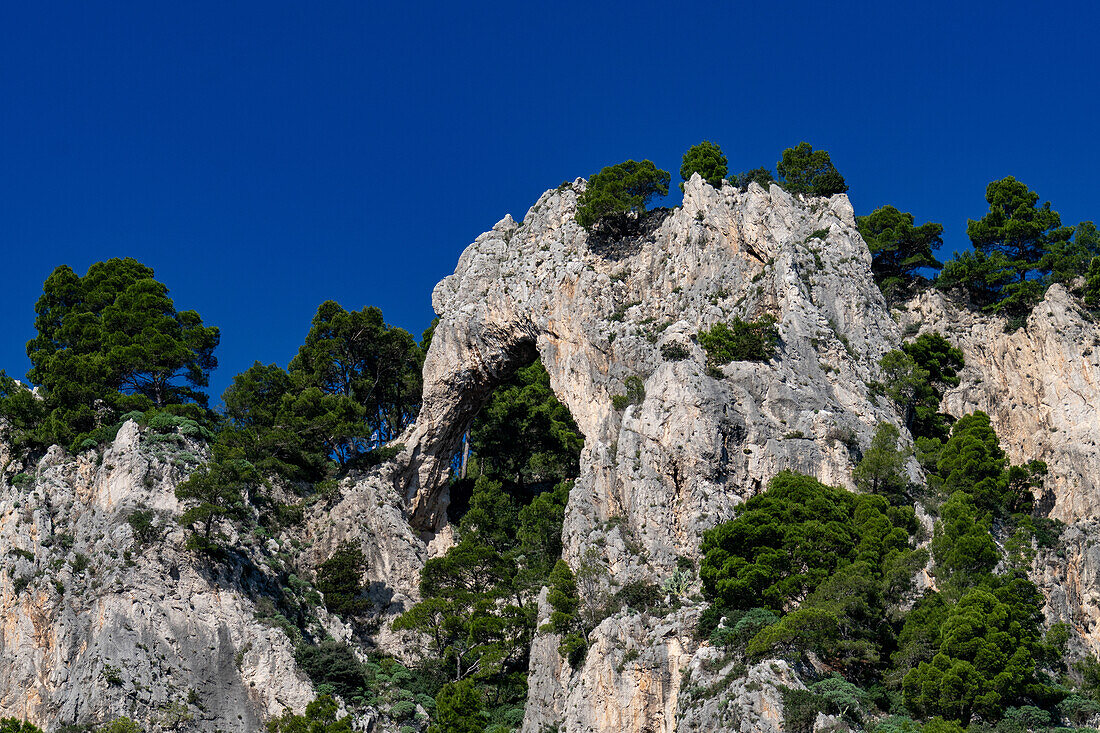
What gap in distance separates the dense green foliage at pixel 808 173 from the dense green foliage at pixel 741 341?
16.3 meters

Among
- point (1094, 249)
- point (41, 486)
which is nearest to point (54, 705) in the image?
point (41, 486)

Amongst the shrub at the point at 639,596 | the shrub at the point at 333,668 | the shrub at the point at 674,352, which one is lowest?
the shrub at the point at 333,668

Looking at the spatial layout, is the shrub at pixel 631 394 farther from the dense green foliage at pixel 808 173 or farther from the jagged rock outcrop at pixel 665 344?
the dense green foliage at pixel 808 173

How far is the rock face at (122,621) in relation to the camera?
47.9 meters

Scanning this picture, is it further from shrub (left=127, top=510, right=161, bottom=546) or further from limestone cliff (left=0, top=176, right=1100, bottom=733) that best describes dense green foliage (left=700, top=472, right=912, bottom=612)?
shrub (left=127, top=510, right=161, bottom=546)

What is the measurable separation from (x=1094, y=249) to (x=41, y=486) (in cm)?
5989

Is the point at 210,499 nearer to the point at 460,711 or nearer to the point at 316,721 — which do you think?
the point at 316,721

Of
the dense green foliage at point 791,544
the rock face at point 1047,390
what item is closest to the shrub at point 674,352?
the dense green foliage at point 791,544

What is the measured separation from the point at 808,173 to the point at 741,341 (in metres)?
20.5

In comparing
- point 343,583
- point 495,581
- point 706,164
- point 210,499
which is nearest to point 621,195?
point 706,164

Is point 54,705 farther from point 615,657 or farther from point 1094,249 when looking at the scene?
point 1094,249

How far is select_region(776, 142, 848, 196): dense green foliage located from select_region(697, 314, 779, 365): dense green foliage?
1634 cm

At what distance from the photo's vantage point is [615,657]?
4622 centimetres

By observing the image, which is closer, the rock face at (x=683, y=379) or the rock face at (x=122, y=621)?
the rock face at (x=122, y=621)
